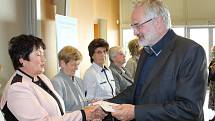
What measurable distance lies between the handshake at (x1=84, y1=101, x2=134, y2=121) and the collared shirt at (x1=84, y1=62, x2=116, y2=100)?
1114 millimetres

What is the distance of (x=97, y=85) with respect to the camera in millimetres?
3740

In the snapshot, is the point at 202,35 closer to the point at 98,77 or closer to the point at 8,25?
the point at 98,77

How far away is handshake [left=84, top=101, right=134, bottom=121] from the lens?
6.32 ft

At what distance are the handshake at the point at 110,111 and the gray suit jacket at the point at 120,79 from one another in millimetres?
1670

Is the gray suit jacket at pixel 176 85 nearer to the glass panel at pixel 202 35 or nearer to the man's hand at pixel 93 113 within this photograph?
the man's hand at pixel 93 113

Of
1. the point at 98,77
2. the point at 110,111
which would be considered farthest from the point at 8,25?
the point at 110,111

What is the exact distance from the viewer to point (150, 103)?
6.44ft

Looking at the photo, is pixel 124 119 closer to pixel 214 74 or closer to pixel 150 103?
pixel 150 103

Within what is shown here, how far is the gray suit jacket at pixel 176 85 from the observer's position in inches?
70.6

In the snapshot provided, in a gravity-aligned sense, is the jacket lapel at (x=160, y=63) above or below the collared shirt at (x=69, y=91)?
above

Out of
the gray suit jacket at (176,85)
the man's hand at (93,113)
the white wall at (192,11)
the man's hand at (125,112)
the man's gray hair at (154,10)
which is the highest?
the white wall at (192,11)

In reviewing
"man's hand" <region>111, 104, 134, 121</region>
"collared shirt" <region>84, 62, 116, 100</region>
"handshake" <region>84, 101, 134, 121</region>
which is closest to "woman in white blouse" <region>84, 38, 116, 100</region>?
"collared shirt" <region>84, 62, 116, 100</region>

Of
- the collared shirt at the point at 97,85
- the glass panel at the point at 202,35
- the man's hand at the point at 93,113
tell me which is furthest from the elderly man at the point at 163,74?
the glass panel at the point at 202,35

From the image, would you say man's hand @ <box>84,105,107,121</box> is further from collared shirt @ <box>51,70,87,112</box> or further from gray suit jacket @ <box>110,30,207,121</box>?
collared shirt @ <box>51,70,87,112</box>
